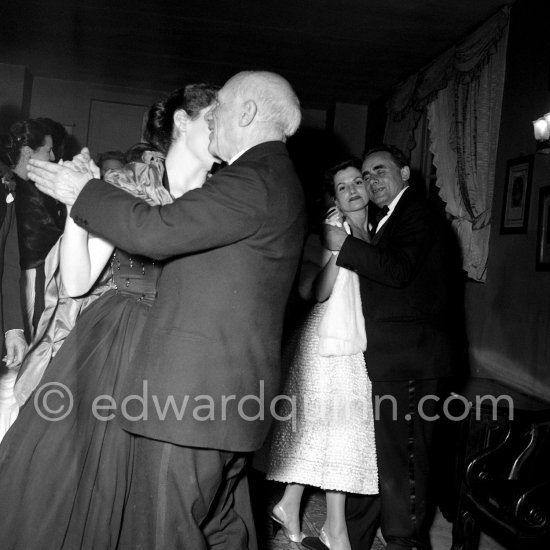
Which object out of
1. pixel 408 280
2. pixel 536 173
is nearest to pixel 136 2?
pixel 536 173

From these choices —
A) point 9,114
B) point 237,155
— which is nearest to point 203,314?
point 237,155

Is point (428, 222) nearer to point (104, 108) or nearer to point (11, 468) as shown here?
point (11, 468)

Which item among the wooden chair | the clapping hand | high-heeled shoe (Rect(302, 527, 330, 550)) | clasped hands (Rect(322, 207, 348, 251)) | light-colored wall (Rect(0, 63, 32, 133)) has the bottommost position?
high-heeled shoe (Rect(302, 527, 330, 550))

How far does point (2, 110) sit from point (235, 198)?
279 inches

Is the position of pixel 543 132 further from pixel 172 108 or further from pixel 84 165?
pixel 84 165

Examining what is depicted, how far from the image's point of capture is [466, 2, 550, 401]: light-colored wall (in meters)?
4.00

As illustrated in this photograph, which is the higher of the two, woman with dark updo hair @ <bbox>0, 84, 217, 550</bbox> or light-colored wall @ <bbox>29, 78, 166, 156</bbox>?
light-colored wall @ <bbox>29, 78, 166, 156</bbox>

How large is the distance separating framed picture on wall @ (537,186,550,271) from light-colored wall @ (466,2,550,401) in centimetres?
6

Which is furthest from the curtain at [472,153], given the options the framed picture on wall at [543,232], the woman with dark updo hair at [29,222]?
the woman with dark updo hair at [29,222]

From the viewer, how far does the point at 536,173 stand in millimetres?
4102

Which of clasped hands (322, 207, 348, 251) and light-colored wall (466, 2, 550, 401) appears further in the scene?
light-colored wall (466, 2, 550, 401)

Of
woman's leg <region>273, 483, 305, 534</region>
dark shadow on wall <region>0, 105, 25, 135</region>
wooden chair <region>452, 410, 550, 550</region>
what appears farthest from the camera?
dark shadow on wall <region>0, 105, 25, 135</region>

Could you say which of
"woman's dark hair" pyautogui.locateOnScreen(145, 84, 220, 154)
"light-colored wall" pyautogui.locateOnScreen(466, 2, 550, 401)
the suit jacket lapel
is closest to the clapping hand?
"woman's dark hair" pyautogui.locateOnScreen(145, 84, 220, 154)

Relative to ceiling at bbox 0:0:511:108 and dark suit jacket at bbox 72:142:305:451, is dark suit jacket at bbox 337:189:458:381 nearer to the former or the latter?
dark suit jacket at bbox 72:142:305:451
